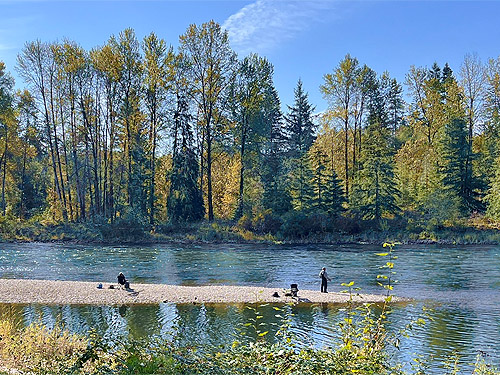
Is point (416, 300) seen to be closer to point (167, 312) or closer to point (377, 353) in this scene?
point (167, 312)

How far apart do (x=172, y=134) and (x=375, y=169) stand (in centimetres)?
2024

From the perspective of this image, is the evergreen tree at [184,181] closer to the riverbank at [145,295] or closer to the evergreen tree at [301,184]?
the evergreen tree at [301,184]

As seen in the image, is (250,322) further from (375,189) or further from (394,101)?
(394,101)

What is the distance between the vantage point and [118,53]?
46.0m

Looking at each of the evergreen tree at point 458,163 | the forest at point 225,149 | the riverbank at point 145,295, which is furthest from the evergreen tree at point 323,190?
the riverbank at point 145,295

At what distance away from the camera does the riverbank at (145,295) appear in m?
20.8

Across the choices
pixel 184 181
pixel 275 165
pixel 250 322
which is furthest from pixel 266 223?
pixel 250 322

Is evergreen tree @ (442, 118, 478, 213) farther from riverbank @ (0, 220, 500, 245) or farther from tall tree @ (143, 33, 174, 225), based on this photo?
tall tree @ (143, 33, 174, 225)

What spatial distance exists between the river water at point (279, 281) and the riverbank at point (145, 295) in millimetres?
898

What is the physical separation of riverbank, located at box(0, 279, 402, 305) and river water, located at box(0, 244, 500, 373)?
0.90m

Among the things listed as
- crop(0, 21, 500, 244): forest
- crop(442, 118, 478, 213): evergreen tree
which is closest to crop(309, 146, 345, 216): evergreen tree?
crop(0, 21, 500, 244): forest

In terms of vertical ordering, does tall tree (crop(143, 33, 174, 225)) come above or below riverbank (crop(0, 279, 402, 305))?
above

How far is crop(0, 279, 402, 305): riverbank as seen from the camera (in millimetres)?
20766

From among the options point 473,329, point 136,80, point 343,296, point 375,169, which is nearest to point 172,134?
point 136,80
